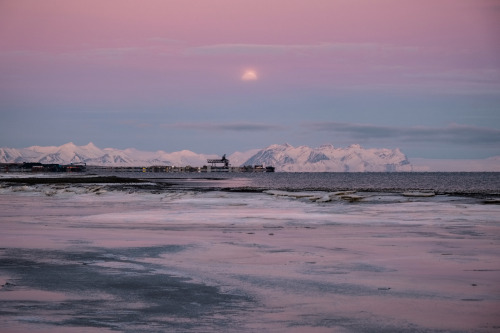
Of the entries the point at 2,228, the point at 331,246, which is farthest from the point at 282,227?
the point at 2,228

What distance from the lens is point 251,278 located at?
38.4ft

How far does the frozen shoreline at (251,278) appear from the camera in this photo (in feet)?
28.1

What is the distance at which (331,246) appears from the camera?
16.6 m

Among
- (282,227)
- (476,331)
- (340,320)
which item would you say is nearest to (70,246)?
(282,227)

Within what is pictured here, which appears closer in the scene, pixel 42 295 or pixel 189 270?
pixel 42 295

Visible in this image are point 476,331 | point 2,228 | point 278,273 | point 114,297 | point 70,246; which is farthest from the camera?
point 2,228

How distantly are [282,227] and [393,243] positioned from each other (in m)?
6.05

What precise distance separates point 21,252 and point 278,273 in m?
6.84

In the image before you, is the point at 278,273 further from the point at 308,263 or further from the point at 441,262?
the point at 441,262

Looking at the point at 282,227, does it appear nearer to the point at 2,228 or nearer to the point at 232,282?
the point at 2,228

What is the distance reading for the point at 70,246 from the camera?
16.5 m

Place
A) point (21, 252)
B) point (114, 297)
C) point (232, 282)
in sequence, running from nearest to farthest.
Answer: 1. point (114, 297)
2. point (232, 282)
3. point (21, 252)

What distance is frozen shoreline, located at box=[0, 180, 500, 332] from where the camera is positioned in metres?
8.55

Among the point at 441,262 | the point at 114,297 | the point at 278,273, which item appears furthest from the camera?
the point at 441,262
